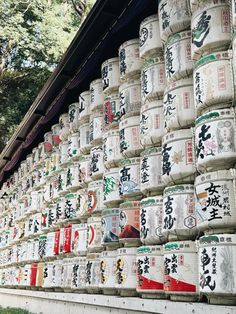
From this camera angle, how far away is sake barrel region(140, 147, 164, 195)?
15.0 feet

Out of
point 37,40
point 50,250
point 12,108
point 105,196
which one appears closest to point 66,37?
point 37,40

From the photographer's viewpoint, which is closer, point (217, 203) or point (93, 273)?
point (217, 203)

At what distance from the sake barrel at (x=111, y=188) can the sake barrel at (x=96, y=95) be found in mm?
1226

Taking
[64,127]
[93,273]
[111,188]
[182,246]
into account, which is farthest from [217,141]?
[64,127]

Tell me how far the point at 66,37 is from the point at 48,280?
12682mm

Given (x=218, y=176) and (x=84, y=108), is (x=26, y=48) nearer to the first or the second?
(x=84, y=108)

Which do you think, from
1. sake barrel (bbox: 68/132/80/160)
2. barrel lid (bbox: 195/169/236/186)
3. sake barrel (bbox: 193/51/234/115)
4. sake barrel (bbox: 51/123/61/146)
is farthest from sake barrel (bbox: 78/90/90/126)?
barrel lid (bbox: 195/169/236/186)

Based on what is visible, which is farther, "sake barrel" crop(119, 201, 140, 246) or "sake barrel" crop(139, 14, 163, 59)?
"sake barrel" crop(139, 14, 163, 59)

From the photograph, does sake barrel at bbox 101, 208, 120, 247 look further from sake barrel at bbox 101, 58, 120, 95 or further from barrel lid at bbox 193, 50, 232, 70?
barrel lid at bbox 193, 50, 232, 70

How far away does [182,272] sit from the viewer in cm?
387

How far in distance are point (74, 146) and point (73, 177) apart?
1.82 ft

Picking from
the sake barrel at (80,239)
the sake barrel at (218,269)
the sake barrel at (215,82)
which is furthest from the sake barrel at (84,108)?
the sake barrel at (218,269)

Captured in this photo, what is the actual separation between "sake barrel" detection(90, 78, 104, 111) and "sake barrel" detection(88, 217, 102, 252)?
5.50 ft

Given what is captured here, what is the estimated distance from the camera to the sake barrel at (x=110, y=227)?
17.2 feet
